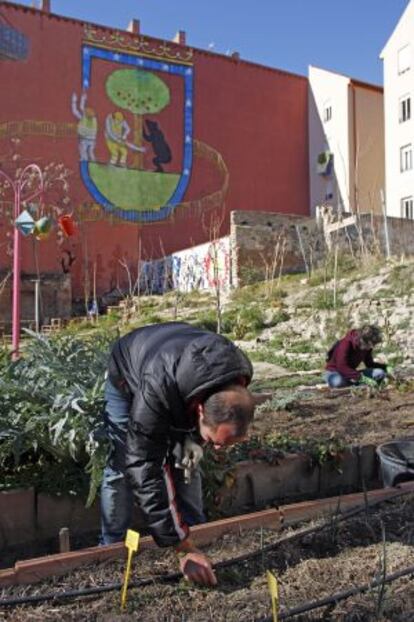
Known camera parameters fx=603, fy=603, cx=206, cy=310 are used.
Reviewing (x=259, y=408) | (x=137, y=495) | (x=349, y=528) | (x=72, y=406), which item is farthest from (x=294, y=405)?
(x=137, y=495)

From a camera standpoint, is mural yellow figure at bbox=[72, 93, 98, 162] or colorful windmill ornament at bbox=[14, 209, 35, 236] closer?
colorful windmill ornament at bbox=[14, 209, 35, 236]

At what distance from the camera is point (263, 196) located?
25.5 meters

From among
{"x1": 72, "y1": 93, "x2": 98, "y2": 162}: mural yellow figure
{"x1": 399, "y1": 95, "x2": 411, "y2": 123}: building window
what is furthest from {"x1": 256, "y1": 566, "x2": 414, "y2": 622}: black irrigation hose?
{"x1": 72, "y1": 93, "x2": 98, "y2": 162}: mural yellow figure

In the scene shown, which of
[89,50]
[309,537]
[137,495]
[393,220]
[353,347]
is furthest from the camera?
[89,50]

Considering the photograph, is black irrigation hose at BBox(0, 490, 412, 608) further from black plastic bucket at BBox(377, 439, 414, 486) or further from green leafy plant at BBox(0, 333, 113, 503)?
black plastic bucket at BBox(377, 439, 414, 486)

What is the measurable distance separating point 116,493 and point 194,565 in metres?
0.65

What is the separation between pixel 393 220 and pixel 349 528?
17.9 m

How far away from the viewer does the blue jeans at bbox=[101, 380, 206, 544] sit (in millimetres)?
2553

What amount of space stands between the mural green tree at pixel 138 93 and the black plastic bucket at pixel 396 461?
70.2 ft

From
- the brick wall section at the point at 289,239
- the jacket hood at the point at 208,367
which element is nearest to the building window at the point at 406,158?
the brick wall section at the point at 289,239

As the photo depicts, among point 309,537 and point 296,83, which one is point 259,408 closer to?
point 309,537

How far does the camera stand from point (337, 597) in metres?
2.04

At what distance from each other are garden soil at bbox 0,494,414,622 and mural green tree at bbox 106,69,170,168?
22.2 m

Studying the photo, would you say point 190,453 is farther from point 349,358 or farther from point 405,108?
point 405,108
